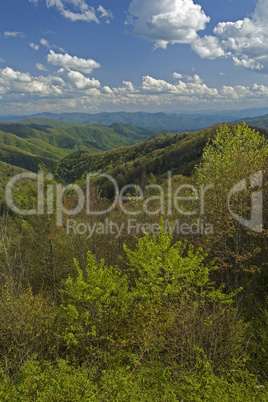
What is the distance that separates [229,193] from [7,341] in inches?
629

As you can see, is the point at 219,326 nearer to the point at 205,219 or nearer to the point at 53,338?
the point at 205,219

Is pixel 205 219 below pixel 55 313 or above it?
above

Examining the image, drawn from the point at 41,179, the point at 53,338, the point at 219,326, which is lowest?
the point at 53,338

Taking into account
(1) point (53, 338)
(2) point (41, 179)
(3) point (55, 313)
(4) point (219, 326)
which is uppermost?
(2) point (41, 179)

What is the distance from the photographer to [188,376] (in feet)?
31.0

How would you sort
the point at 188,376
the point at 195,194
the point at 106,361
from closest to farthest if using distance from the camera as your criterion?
the point at 188,376 < the point at 106,361 < the point at 195,194

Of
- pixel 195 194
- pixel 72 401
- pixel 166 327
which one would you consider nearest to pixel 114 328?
pixel 166 327

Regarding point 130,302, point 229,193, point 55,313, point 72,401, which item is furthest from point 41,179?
point 72,401

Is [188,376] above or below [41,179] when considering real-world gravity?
below

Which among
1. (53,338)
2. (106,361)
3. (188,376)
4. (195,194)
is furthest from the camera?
(195,194)

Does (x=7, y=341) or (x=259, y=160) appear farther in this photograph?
(x=259, y=160)

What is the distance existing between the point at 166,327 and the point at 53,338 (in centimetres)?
667

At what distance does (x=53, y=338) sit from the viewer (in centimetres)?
1327

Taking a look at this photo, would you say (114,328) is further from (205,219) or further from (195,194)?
(195,194)
